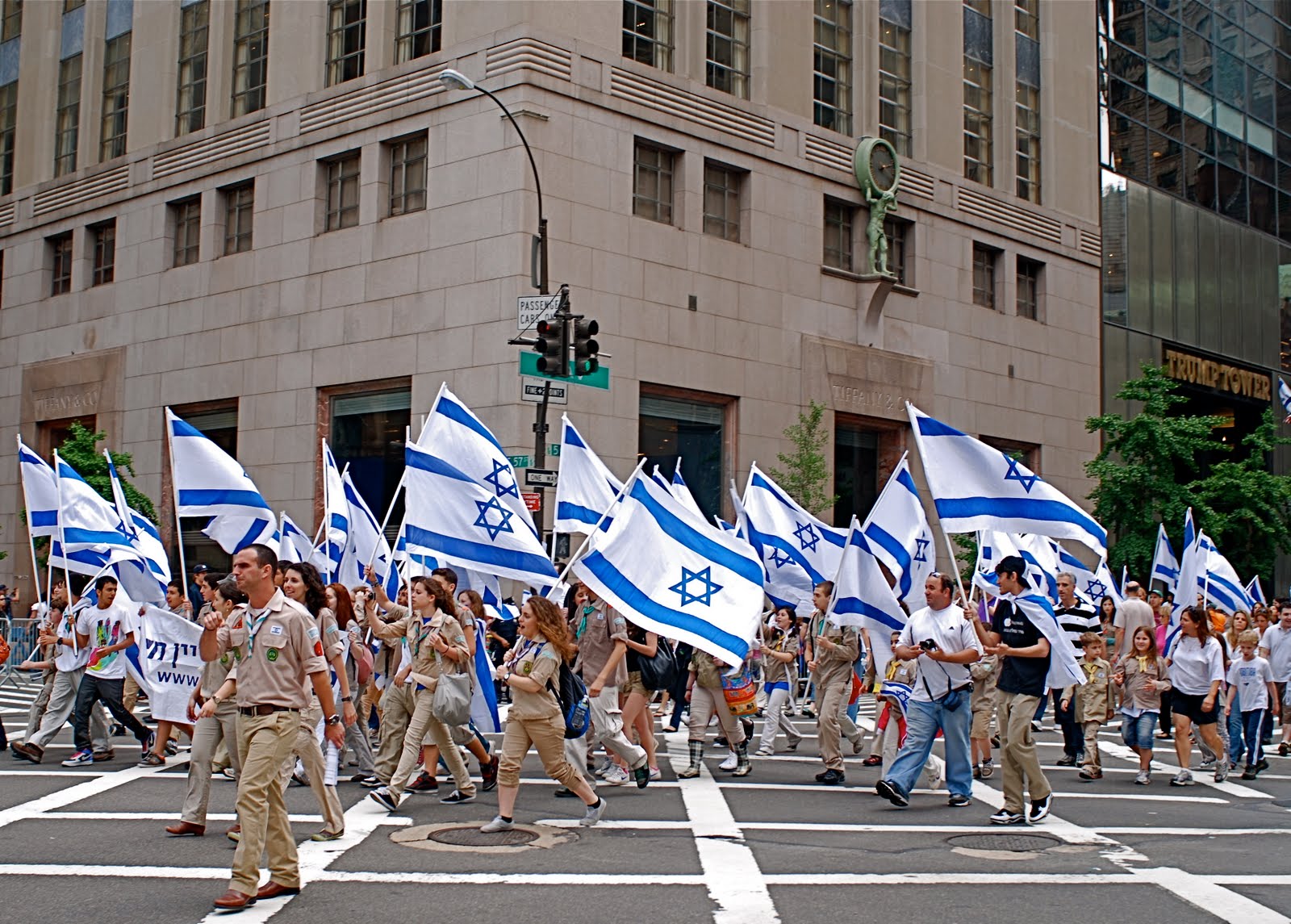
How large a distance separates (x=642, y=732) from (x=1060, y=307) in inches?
1169

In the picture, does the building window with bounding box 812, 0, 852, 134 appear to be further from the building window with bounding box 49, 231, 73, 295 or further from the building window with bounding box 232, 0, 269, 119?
the building window with bounding box 49, 231, 73, 295

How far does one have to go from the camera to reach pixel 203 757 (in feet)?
31.9

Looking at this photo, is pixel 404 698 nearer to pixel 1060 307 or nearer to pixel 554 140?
pixel 554 140

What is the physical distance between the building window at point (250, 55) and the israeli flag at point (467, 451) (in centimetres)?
2202

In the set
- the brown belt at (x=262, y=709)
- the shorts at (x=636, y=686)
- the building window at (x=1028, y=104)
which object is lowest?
the shorts at (x=636, y=686)

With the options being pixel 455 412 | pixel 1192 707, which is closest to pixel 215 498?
pixel 455 412

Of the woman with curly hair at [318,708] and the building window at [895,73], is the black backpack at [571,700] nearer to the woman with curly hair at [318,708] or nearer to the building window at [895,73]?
the woman with curly hair at [318,708]

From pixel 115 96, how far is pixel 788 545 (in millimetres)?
26121

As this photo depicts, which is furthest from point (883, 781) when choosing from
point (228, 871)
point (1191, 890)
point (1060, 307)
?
point (1060, 307)

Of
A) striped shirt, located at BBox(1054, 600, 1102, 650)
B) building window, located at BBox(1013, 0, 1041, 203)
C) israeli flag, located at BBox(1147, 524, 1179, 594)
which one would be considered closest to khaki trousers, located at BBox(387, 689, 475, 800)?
striped shirt, located at BBox(1054, 600, 1102, 650)

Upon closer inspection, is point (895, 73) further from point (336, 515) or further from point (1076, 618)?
point (1076, 618)

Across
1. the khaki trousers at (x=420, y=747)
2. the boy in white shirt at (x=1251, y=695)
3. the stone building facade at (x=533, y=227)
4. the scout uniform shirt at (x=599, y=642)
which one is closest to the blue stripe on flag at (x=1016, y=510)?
the scout uniform shirt at (x=599, y=642)

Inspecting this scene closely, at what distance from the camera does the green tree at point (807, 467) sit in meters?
30.3

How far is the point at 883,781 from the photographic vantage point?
11602 mm
